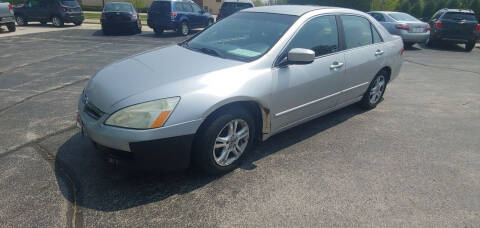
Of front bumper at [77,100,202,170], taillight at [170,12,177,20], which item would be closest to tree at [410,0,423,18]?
taillight at [170,12,177,20]

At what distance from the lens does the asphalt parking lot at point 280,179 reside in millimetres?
2557

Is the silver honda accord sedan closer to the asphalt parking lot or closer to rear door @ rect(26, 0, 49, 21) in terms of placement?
the asphalt parking lot

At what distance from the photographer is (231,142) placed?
3.08 m

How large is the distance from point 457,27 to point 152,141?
1406cm

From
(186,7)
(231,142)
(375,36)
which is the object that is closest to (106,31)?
(186,7)

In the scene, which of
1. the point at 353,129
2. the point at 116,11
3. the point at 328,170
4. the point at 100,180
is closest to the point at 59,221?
the point at 100,180

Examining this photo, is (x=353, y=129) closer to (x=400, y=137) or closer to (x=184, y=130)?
(x=400, y=137)

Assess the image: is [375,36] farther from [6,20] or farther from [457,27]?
[6,20]

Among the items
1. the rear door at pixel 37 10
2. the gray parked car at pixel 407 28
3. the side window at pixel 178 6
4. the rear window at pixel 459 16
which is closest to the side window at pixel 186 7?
the side window at pixel 178 6

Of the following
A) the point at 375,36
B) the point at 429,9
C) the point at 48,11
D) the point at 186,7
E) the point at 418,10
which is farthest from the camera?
the point at 418,10

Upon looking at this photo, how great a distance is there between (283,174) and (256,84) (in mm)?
944

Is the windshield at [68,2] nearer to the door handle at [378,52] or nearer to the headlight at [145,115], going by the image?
the door handle at [378,52]

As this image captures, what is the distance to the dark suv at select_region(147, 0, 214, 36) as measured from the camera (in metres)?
14.7

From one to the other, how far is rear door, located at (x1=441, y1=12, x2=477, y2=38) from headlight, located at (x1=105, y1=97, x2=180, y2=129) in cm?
1369
